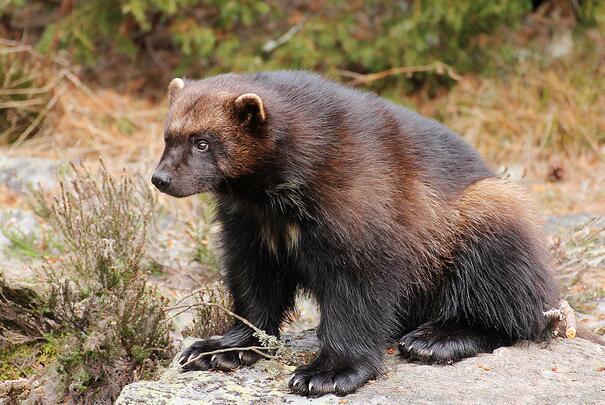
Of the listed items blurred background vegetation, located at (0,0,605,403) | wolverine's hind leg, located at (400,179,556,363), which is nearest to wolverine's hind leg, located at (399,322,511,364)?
wolverine's hind leg, located at (400,179,556,363)

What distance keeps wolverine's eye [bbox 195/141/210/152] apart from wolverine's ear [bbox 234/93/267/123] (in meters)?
0.19

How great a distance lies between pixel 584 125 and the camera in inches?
341

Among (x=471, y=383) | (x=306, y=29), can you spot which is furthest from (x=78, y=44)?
(x=471, y=383)

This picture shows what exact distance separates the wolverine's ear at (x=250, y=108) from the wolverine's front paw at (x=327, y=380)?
1.11m

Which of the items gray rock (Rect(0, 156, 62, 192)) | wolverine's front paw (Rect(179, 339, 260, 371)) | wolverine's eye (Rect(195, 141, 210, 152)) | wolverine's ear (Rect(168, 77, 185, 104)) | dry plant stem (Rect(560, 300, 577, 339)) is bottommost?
dry plant stem (Rect(560, 300, 577, 339))

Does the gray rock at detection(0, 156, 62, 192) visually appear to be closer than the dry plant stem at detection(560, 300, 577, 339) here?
No

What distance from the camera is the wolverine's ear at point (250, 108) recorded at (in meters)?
3.60

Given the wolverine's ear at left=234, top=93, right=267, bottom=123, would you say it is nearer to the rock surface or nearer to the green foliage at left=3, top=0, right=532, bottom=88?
the rock surface

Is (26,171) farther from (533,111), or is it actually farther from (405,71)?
(533,111)

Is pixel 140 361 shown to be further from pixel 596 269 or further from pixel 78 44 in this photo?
pixel 78 44

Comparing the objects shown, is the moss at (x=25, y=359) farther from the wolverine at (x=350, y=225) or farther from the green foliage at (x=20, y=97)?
the green foliage at (x=20, y=97)

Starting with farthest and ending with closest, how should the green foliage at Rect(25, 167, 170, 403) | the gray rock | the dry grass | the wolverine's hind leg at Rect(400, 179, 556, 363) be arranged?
the dry grass, the gray rock, the green foliage at Rect(25, 167, 170, 403), the wolverine's hind leg at Rect(400, 179, 556, 363)

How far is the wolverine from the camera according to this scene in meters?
3.68

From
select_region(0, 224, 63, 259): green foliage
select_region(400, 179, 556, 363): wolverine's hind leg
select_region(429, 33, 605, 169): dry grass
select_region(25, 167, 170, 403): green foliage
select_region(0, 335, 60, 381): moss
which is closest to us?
select_region(400, 179, 556, 363): wolverine's hind leg
